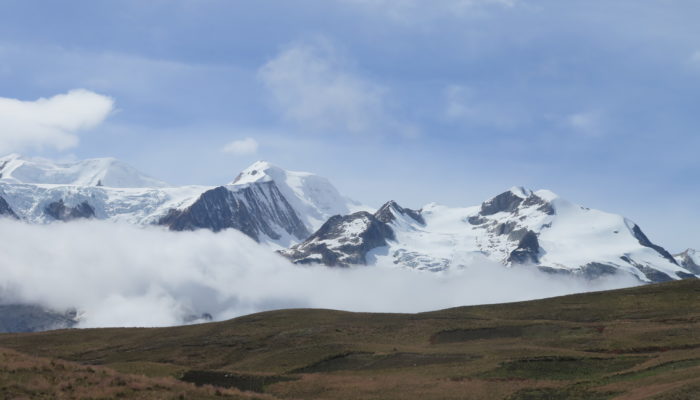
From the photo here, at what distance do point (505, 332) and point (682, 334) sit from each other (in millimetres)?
21802

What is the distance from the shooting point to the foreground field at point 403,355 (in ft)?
162

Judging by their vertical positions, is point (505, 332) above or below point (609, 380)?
above

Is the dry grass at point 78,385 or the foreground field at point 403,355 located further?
the foreground field at point 403,355

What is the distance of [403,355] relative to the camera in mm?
81688

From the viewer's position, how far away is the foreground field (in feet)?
162

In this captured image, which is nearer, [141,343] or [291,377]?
[291,377]

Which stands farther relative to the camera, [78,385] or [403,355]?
[403,355]

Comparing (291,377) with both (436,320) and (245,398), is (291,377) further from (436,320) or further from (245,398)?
(436,320)

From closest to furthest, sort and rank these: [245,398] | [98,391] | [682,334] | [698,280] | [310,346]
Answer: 1. [98,391]
2. [245,398]
3. [682,334]
4. [310,346]
5. [698,280]

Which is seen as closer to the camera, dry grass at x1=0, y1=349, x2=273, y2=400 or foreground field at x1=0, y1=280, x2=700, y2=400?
dry grass at x1=0, y1=349, x2=273, y2=400

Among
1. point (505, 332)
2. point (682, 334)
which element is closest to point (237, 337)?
point (505, 332)

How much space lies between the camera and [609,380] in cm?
5912

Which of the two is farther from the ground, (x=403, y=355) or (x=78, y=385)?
(x=403, y=355)

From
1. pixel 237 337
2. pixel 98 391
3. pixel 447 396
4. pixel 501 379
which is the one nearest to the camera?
pixel 98 391
